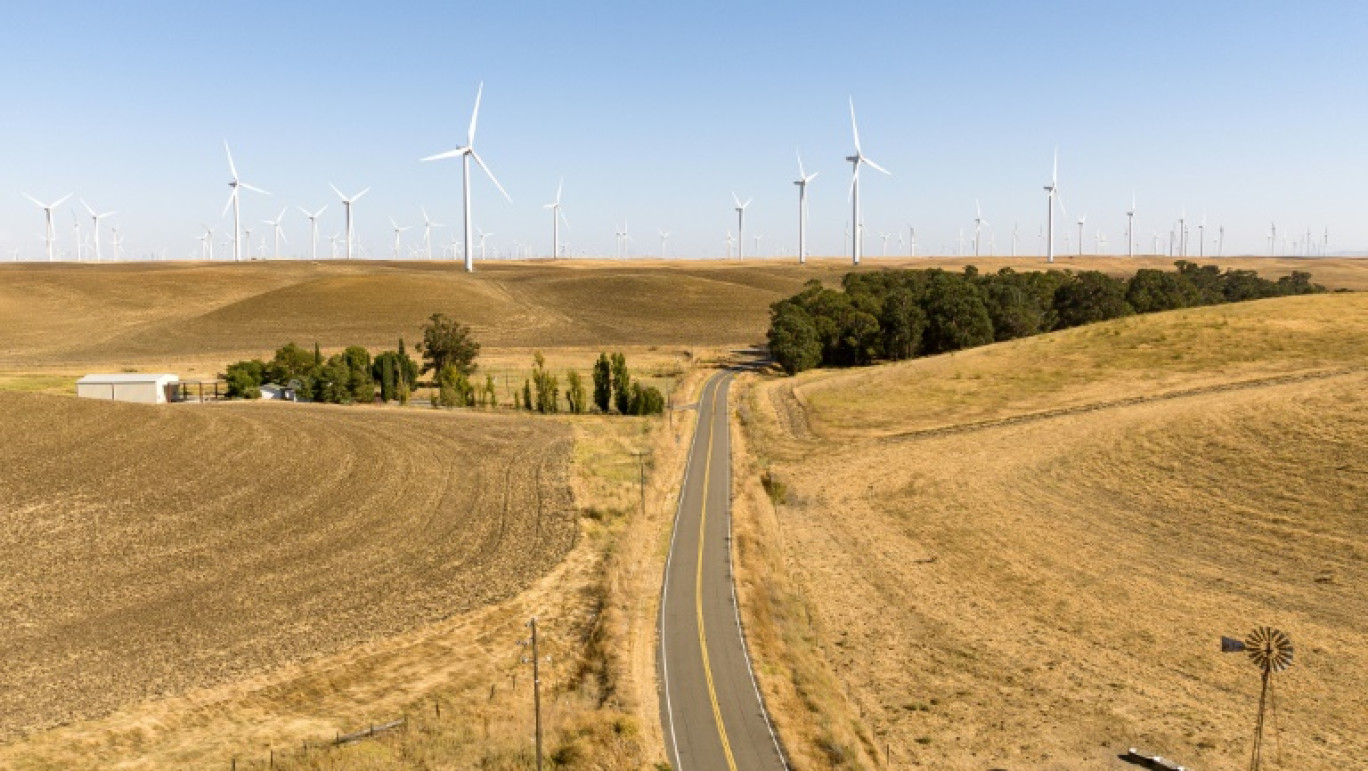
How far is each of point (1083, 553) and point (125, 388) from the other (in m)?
97.7

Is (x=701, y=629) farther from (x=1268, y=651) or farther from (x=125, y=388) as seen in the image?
(x=125, y=388)

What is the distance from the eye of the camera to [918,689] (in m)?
41.7

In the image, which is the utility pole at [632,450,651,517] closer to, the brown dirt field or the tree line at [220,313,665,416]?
the brown dirt field

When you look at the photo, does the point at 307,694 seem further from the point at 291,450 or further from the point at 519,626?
the point at 291,450

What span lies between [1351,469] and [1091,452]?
1811cm

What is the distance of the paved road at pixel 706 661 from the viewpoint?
3372 cm

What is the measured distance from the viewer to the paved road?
33.7 meters

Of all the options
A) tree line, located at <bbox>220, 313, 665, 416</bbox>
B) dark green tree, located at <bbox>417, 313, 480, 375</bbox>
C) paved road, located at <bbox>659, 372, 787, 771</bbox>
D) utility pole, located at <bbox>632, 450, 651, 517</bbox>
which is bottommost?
paved road, located at <bbox>659, 372, 787, 771</bbox>

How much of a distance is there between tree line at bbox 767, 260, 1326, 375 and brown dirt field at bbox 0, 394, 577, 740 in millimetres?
65755

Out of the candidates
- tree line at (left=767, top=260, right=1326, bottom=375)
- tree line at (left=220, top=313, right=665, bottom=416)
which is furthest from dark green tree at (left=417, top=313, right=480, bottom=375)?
tree line at (left=767, top=260, right=1326, bottom=375)

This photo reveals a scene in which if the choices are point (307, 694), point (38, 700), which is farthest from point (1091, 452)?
point (38, 700)

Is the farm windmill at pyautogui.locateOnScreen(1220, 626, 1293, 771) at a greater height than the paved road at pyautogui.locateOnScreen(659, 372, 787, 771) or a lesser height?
greater

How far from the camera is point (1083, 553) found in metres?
58.2

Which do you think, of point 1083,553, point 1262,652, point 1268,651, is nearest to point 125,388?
point 1083,553
